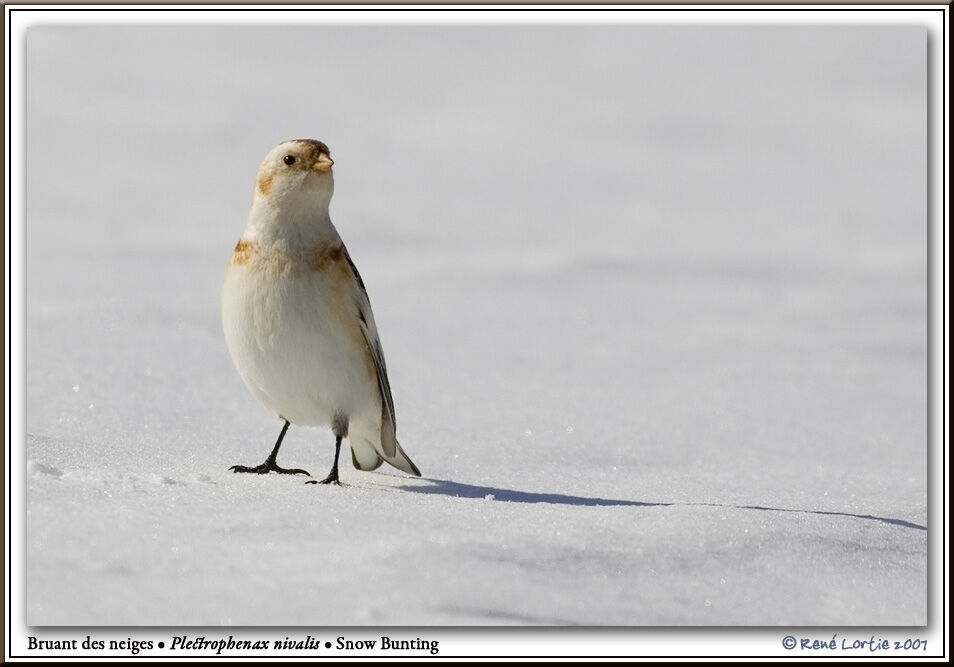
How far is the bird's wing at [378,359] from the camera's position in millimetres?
4934

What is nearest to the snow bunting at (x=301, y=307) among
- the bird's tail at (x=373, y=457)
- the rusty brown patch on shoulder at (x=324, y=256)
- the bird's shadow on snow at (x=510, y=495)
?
the rusty brown patch on shoulder at (x=324, y=256)

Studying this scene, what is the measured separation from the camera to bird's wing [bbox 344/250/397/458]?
16.2 feet

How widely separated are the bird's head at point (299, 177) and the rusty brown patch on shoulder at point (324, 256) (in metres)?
0.15

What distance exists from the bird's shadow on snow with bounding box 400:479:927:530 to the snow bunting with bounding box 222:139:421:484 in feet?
1.32

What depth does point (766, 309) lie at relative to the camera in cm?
938

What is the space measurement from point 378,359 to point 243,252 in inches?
24.7

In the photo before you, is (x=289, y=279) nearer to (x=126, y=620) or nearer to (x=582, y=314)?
(x=126, y=620)

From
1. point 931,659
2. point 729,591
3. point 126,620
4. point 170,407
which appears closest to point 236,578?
point 126,620

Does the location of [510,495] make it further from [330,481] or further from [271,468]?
[271,468]

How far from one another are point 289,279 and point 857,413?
3.81 m

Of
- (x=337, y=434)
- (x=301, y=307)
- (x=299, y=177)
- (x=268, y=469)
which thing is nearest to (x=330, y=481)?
(x=337, y=434)

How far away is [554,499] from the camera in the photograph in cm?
491

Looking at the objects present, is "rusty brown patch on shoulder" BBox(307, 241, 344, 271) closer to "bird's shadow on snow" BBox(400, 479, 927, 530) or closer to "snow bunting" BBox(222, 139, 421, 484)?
"snow bunting" BBox(222, 139, 421, 484)

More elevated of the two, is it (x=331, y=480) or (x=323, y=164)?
(x=323, y=164)
